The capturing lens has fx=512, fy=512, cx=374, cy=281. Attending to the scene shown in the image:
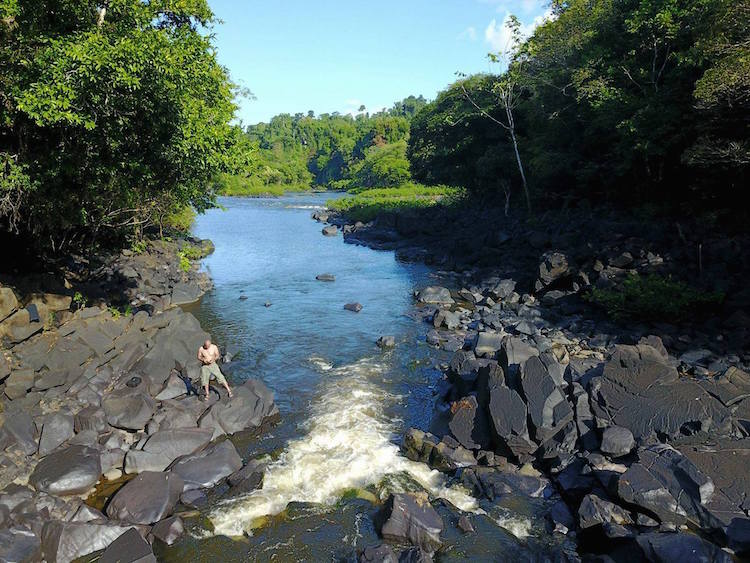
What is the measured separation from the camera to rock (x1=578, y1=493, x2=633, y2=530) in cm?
1004

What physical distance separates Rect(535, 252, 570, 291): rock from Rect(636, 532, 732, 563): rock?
18.7m

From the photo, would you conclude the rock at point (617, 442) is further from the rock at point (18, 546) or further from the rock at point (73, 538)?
the rock at point (18, 546)

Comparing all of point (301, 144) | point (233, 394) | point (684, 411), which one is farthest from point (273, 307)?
point (301, 144)

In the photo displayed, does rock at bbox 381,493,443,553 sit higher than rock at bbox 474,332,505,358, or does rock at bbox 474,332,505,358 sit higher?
rock at bbox 474,332,505,358

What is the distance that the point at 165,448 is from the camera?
12.8m

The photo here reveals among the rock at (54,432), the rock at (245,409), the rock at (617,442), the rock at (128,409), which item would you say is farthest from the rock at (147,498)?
the rock at (617,442)

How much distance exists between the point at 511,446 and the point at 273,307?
58.6 ft

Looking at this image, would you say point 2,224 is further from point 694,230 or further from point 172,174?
point 694,230

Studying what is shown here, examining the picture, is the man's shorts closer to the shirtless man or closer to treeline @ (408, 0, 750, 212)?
the shirtless man

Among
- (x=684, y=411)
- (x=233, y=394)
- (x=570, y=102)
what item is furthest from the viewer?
(x=570, y=102)

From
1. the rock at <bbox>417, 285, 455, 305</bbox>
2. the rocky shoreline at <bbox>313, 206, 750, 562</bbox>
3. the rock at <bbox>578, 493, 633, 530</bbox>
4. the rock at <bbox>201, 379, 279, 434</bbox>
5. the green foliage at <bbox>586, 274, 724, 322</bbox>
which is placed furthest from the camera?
the rock at <bbox>417, 285, 455, 305</bbox>

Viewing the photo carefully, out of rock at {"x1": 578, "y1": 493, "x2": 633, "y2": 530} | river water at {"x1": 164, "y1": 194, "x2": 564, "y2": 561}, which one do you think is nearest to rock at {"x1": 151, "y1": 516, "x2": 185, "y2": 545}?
river water at {"x1": 164, "y1": 194, "x2": 564, "y2": 561}

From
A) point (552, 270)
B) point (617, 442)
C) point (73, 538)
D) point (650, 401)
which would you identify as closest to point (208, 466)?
point (73, 538)

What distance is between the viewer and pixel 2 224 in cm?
A: 1742
